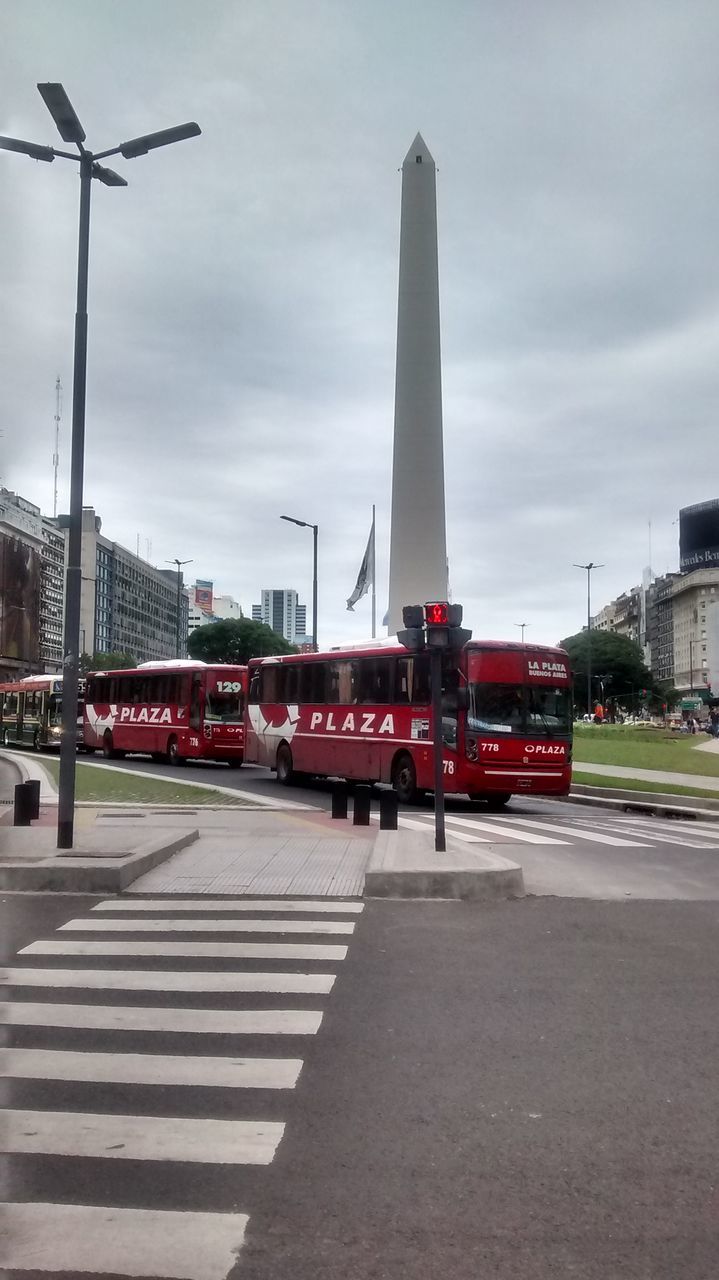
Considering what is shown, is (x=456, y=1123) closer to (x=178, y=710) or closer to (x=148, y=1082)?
(x=148, y=1082)

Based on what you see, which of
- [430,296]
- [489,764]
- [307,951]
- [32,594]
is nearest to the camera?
[32,594]

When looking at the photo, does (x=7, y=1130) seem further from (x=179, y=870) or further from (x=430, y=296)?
(x=430, y=296)

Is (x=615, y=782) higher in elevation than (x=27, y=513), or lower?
lower

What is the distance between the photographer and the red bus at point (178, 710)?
32.2m

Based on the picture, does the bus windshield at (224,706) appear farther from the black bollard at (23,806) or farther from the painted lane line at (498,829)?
the black bollard at (23,806)

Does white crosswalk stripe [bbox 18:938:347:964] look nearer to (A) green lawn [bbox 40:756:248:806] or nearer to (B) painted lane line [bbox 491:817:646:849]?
(B) painted lane line [bbox 491:817:646:849]

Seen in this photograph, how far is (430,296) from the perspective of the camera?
1490 inches

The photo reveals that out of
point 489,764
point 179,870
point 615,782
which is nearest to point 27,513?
point 179,870

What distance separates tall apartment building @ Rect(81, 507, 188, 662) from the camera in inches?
5719

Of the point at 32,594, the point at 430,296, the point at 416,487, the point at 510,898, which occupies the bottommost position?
the point at 510,898

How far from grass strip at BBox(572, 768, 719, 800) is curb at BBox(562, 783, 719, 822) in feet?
0.68

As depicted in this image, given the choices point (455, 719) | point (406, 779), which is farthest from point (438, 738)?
point (406, 779)

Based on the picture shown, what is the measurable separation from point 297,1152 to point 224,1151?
26 cm

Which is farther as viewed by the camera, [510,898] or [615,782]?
[615,782]
